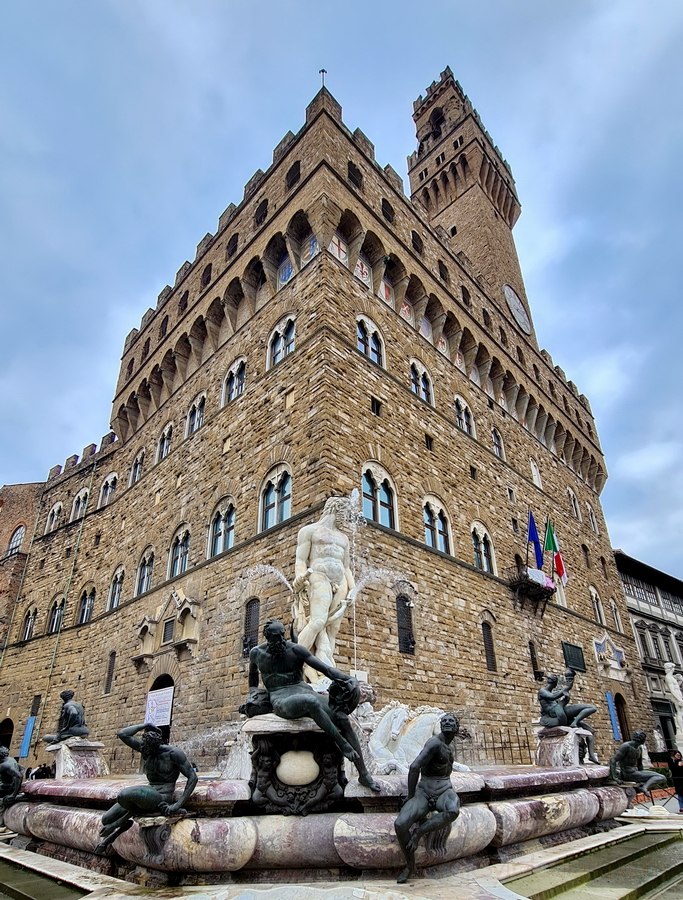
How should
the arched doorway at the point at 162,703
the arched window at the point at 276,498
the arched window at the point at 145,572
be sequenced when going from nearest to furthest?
the arched window at the point at 276,498
the arched doorway at the point at 162,703
the arched window at the point at 145,572

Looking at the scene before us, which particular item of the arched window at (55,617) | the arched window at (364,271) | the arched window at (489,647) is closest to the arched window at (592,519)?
the arched window at (489,647)

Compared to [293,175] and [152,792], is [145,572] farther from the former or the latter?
[152,792]

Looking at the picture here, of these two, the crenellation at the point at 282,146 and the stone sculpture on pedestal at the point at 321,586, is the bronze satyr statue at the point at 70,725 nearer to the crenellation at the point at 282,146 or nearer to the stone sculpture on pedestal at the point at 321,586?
the stone sculpture on pedestal at the point at 321,586

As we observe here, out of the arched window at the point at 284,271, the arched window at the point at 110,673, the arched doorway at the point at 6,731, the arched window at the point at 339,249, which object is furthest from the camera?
the arched doorway at the point at 6,731

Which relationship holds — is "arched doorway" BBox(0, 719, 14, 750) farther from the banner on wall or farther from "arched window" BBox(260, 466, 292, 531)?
"arched window" BBox(260, 466, 292, 531)

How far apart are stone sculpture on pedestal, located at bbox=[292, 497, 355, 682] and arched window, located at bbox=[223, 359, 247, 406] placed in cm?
679

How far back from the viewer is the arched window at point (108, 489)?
65.0ft

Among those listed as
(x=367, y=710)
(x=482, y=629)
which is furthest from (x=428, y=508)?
(x=367, y=710)

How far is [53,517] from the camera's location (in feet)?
75.1

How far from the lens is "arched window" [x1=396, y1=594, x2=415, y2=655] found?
980 cm

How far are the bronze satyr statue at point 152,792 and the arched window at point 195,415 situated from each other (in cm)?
1176

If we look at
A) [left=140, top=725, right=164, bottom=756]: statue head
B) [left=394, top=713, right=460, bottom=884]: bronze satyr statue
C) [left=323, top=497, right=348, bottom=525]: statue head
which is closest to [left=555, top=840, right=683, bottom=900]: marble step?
[left=394, top=713, right=460, bottom=884]: bronze satyr statue

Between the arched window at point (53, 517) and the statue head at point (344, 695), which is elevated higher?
the arched window at point (53, 517)

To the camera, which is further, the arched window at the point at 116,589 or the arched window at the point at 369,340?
the arched window at the point at 116,589
